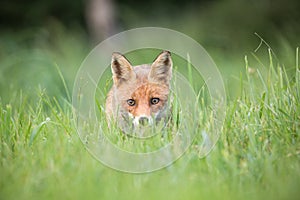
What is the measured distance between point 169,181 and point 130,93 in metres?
1.30

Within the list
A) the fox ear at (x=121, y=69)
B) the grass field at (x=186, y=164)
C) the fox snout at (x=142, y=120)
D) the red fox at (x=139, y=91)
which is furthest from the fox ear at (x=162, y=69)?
the grass field at (x=186, y=164)

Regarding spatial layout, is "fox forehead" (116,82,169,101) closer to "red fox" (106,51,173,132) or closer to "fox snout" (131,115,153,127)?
"red fox" (106,51,173,132)

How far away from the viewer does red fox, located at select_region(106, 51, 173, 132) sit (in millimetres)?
4887

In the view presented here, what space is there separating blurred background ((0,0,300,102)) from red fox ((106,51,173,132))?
105 inches

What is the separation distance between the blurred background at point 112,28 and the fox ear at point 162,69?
2.64m

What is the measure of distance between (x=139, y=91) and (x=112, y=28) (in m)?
8.13

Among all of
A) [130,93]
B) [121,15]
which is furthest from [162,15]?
[130,93]

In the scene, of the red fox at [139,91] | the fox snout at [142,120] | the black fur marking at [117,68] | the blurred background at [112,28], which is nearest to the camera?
the fox snout at [142,120]

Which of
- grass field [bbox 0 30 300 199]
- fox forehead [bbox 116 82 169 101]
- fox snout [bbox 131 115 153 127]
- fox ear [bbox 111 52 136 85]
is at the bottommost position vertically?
grass field [bbox 0 30 300 199]

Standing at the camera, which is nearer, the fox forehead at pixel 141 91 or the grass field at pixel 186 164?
the grass field at pixel 186 164

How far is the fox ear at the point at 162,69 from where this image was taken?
4945 mm

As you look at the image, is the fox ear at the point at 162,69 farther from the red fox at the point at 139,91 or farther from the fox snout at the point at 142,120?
the fox snout at the point at 142,120

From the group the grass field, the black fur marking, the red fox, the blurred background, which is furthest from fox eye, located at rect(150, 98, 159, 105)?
the blurred background

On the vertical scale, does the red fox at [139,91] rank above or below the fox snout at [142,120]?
above
